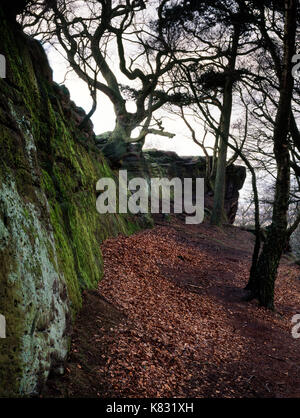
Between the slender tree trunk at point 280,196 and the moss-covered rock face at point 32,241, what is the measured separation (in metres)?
4.33

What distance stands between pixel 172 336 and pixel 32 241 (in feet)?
9.91

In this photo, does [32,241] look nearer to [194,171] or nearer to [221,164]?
[221,164]

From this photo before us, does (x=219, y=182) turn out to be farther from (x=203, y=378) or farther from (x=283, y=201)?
(x=203, y=378)

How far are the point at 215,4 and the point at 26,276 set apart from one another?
7757 mm

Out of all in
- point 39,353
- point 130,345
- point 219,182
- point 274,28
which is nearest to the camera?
point 39,353

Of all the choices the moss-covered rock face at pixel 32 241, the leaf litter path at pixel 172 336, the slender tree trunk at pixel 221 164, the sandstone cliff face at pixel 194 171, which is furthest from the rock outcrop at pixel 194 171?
the moss-covered rock face at pixel 32 241

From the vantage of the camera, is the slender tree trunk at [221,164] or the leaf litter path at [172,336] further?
the slender tree trunk at [221,164]

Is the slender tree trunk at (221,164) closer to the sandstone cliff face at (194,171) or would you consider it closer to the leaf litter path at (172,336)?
the sandstone cliff face at (194,171)

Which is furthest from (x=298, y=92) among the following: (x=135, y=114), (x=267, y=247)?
(x=135, y=114)

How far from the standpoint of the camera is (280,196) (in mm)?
7270

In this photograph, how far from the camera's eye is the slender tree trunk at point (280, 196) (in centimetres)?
679

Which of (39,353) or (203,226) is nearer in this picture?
(39,353)

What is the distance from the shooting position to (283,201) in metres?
7.27

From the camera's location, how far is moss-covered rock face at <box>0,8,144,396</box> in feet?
8.45
